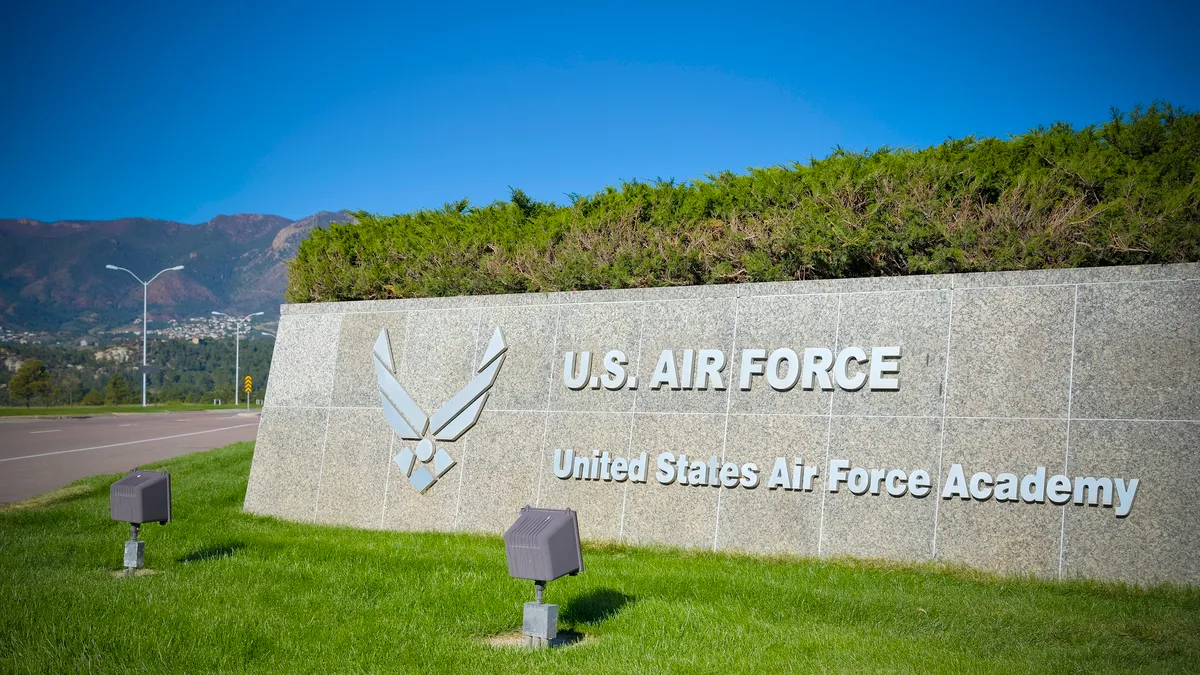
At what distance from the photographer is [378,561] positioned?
349 inches

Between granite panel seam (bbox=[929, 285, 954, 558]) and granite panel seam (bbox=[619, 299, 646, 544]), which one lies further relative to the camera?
granite panel seam (bbox=[619, 299, 646, 544])

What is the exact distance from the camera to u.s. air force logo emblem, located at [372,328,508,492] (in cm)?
1116

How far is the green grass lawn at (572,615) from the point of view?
5.45 m

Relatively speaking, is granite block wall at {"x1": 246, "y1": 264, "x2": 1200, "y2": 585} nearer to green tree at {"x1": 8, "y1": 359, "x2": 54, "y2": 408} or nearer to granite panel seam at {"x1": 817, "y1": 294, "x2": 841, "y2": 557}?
granite panel seam at {"x1": 817, "y1": 294, "x2": 841, "y2": 557}

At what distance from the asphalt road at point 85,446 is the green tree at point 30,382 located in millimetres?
32875

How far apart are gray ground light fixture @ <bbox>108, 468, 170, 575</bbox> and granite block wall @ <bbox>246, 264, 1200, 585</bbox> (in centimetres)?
346

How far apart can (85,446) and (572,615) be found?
22106 millimetres

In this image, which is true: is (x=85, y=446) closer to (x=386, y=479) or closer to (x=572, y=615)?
(x=386, y=479)

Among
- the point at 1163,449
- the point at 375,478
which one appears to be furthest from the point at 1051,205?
the point at 375,478

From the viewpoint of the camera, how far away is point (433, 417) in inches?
450

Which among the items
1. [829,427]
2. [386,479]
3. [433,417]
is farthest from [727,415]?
[386,479]

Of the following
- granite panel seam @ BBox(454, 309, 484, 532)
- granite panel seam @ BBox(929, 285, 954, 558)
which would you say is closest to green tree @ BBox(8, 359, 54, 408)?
granite panel seam @ BBox(454, 309, 484, 532)

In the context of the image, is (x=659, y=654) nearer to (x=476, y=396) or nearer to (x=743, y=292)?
(x=743, y=292)

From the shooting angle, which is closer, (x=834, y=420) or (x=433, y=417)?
(x=834, y=420)
